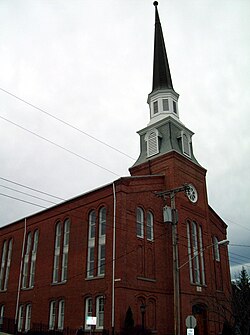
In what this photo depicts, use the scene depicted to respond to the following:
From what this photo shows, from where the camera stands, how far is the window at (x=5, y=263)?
39.5 m

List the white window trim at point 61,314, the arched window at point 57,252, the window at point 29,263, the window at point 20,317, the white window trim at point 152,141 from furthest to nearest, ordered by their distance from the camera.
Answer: the window at point 29,263 → the white window trim at point 152,141 → the window at point 20,317 → the arched window at point 57,252 → the white window trim at point 61,314

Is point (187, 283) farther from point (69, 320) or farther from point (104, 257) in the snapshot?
point (69, 320)

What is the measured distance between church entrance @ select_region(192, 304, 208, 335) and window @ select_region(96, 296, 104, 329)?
24.7ft

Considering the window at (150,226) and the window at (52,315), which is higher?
the window at (150,226)

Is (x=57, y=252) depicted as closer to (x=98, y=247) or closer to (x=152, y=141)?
(x=98, y=247)

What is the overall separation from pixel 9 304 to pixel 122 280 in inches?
666

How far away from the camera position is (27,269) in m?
36.5

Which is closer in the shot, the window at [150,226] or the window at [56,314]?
the window at [150,226]

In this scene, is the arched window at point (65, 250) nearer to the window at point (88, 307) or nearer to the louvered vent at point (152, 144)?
the window at point (88, 307)

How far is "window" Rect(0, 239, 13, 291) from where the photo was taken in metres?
39.5

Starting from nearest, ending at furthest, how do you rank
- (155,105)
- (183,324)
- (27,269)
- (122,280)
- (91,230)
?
(122,280)
(183,324)
(91,230)
(27,269)
(155,105)

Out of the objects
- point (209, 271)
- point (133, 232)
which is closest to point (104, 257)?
point (133, 232)

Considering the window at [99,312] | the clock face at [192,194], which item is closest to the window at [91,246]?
the window at [99,312]

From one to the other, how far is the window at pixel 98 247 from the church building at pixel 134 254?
0.08 m
